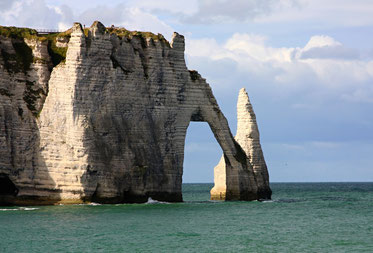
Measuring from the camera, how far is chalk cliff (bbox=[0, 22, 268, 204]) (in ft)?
211

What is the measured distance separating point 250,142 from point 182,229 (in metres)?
26.3

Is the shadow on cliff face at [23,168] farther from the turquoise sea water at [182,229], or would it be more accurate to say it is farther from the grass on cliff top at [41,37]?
the grass on cliff top at [41,37]

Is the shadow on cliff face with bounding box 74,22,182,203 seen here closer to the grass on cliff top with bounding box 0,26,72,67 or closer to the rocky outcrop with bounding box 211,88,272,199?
the grass on cliff top with bounding box 0,26,72,67

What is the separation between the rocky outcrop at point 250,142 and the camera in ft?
247

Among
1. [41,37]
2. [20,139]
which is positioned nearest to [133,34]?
[41,37]

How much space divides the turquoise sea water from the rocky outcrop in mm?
7515

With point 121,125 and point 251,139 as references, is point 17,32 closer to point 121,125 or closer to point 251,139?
point 121,125

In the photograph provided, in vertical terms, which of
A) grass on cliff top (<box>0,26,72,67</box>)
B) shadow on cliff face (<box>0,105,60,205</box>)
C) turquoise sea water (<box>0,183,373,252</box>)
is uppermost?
grass on cliff top (<box>0,26,72,67</box>)

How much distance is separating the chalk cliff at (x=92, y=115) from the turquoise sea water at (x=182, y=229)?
94.5 inches

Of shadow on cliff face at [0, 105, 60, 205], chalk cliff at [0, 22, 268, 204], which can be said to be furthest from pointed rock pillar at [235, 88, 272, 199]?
shadow on cliff face at [0, 105, 60, 205]

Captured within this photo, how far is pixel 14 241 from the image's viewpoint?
44.8 meters

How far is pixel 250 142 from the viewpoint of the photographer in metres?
75.6

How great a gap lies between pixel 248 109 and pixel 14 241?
3554cm

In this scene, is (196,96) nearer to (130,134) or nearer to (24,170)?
(130,134)
